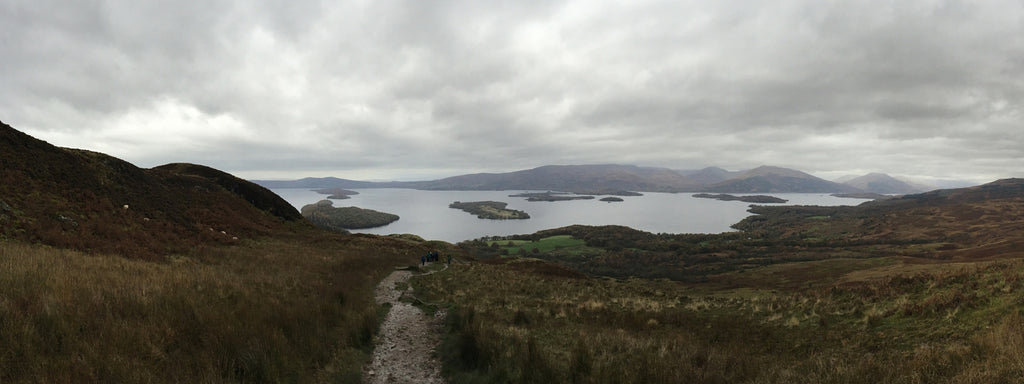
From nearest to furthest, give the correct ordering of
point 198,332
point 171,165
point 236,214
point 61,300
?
point 61,300, point 198,332, point 236,214, point 171,165

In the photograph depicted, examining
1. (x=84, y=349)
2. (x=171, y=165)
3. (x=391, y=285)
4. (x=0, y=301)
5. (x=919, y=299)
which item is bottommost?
(x=391, y=285)

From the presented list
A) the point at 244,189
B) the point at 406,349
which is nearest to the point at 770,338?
the point at 406,349

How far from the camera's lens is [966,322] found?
891cm

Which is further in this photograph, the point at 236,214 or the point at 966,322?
the point at 236,214

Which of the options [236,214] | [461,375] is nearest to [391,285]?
[461,375]

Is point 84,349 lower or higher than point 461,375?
higher

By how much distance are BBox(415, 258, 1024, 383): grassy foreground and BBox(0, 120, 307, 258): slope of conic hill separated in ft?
55.6

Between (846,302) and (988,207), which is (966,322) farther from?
(988,207)

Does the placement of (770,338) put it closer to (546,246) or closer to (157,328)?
(157,328)

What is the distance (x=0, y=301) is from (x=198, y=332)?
8.67 ft

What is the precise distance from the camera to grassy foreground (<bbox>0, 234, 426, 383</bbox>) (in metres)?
5.13

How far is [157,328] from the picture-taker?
21.4ft

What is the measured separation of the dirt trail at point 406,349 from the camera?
8.30 metres

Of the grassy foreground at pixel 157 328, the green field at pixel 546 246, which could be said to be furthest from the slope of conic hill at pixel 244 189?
the green field at pixel 546 246
